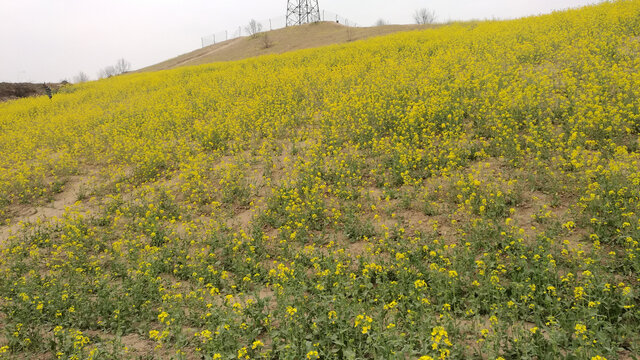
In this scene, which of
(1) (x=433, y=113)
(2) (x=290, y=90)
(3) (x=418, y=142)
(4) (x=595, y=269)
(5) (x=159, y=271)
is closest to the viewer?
(4) (x=595, y=269)

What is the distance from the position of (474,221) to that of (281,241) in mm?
2815

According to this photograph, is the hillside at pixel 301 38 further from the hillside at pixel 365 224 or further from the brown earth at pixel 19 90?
the hillside at pixel 365 224

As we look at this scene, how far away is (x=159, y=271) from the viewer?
5141 millimetres

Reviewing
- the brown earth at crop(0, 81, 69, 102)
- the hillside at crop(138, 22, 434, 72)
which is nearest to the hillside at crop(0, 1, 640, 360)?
the brown earth at crop(0, 81, 69, 102)

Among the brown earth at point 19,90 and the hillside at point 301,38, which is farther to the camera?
the hillside at point 301,38

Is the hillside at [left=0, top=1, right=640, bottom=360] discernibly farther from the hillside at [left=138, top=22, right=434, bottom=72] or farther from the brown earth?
the hillside at [left=138, top=22, right=434, bottom=72]

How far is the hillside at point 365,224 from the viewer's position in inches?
135

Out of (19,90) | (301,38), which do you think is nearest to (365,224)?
(19,90)

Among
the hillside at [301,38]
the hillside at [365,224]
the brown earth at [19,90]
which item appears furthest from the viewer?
the hillside at [301,38]

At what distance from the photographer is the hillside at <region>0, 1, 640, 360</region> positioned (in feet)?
11.3

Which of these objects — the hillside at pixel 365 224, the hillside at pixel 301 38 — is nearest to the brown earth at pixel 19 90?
the hillside at pixel 301 38

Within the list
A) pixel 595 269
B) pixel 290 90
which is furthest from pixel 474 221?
pixel 290 90

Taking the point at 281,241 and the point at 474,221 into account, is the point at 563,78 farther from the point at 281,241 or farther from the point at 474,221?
the point at 281,241

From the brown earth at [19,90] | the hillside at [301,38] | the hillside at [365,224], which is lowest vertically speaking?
the hillside at [365,224]
